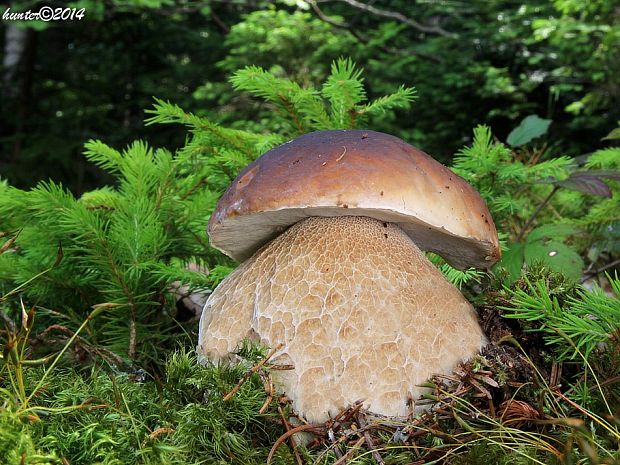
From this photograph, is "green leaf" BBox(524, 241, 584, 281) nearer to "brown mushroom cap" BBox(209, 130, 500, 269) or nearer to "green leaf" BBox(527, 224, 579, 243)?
"green leaf" BBox(527, 224, 579, 243)

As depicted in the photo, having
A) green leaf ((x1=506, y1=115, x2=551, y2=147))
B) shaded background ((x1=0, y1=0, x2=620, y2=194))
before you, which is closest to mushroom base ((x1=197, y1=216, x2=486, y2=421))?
green leaf ((x1=506, y1=115, x2=551, y2=147))

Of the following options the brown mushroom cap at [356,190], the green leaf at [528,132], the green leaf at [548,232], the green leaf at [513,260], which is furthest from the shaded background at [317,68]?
the brown mushroom cap at [356,190]

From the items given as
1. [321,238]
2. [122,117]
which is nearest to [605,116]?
[321,238]

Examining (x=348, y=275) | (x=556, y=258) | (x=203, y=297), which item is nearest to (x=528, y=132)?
(x=556, y=258)

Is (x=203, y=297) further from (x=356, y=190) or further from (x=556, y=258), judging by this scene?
(x=556, y=258)

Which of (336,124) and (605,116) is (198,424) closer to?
(336,124)
